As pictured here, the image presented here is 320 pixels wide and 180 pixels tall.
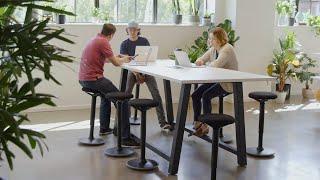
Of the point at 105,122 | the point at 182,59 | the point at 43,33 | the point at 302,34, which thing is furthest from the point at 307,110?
the point at 43,33

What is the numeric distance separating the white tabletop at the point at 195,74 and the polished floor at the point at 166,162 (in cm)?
84

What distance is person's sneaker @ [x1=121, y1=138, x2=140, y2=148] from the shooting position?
532cm

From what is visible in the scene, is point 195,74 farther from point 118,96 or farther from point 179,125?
point 118,96

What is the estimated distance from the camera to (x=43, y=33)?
2258mm

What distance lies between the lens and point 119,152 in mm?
4957

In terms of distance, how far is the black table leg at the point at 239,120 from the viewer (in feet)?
15.2

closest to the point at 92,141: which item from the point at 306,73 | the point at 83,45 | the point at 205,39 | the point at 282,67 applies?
the point at 83,45

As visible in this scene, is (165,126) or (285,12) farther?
(285,12)

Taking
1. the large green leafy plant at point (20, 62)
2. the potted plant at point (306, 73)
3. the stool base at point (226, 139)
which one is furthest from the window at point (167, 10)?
the large green leafy plant at point (20, 62)

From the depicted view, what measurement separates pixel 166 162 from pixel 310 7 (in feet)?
20.0

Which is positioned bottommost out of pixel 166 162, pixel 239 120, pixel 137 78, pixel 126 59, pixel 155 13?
pixel 166 162

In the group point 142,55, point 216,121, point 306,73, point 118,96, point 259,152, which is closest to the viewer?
point 216,121

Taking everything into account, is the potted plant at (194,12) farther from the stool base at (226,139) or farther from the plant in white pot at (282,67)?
the stool base at (226,139)

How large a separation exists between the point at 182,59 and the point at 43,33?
3436 millimetres
